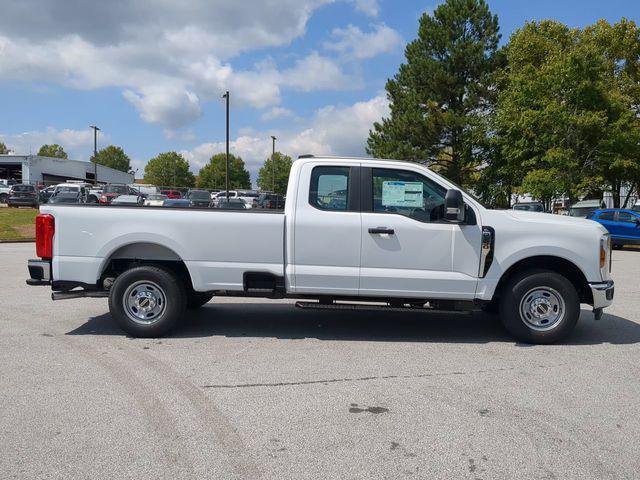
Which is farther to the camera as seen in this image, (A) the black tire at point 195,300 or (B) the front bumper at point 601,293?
(A) the black tire at point 195,300

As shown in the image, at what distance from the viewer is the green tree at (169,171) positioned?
112m

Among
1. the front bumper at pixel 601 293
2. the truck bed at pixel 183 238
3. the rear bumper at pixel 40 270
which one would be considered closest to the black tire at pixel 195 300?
the truck bed at pixel 183 238

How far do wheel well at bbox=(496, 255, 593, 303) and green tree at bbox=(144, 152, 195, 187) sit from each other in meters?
110

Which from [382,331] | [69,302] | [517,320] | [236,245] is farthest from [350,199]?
[69,302]

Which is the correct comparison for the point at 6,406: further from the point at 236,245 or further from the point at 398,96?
the point at 398,96

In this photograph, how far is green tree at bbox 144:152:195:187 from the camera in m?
112

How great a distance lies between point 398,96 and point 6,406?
111 ft

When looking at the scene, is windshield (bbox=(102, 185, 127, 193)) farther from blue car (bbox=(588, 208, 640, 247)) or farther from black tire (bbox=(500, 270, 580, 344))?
black tire (bbox=(500, 270, 580, 344))

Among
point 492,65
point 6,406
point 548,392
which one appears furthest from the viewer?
point 492,65

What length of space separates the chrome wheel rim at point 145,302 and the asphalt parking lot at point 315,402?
287 mm

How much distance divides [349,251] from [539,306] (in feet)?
7.25

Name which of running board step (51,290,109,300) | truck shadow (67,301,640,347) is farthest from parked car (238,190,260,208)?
running board step (51,290,109,300)

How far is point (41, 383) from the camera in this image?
4.61 metres

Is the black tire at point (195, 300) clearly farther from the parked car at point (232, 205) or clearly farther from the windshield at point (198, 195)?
the windshield at point (198, 195)
